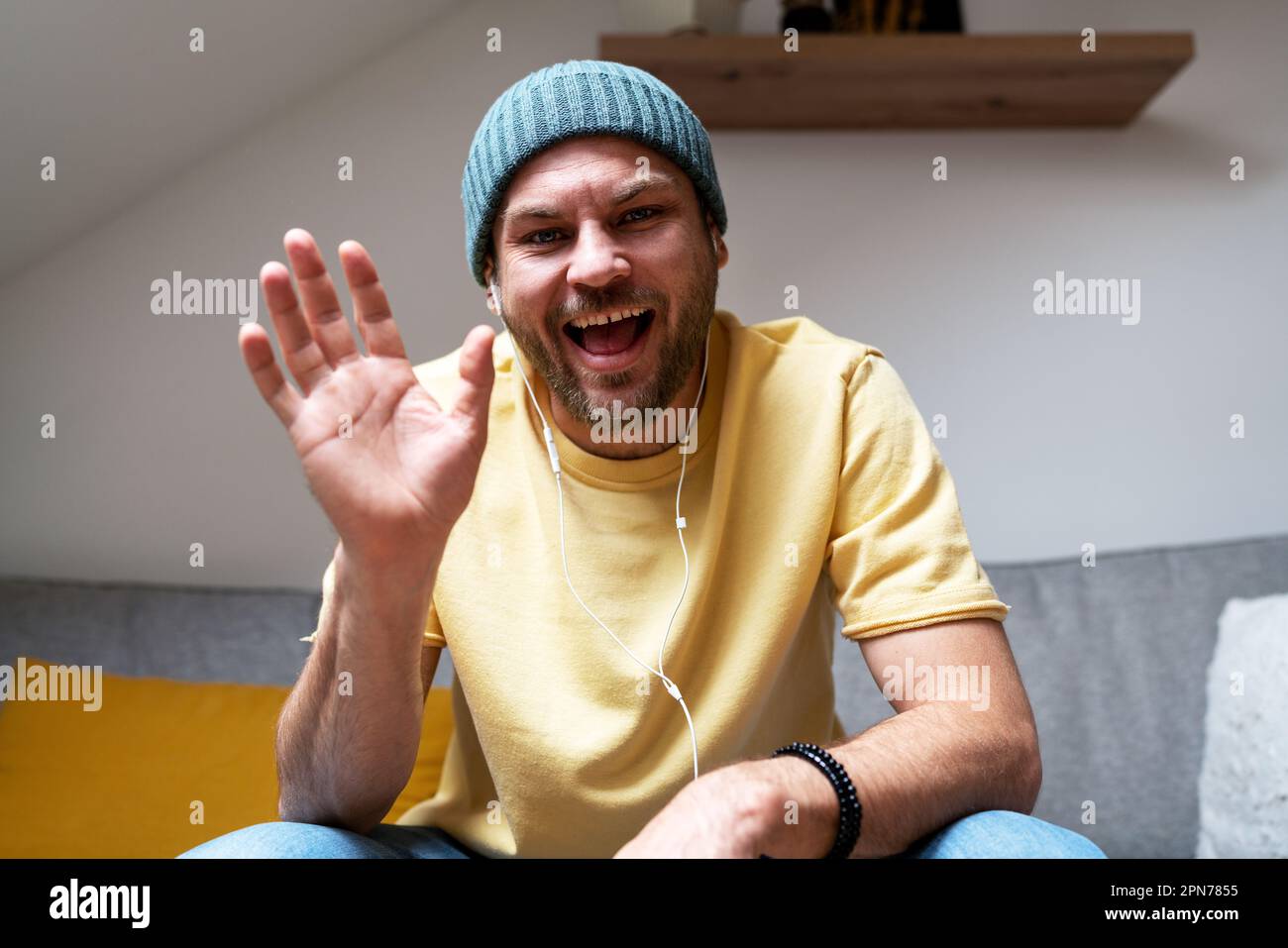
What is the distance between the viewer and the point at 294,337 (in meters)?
0.99

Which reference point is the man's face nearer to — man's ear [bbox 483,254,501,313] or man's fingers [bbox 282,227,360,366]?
man's ear [bbox 483,254,501,313]

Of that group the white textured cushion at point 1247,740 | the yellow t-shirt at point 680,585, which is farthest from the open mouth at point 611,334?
the white textured cushion at point 1247,740

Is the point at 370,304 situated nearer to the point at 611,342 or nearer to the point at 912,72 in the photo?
the point at 611,342

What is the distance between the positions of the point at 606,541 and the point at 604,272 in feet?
0.95

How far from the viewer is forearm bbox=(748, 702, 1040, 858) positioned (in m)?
0.91

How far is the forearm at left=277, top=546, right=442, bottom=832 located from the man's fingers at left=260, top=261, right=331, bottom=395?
0.16 m

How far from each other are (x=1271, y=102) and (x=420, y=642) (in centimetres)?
204

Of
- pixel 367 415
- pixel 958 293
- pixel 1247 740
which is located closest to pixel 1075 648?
pixel 1247 740

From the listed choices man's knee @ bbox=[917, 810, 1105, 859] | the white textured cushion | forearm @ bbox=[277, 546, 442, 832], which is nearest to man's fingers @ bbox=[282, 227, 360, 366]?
forearm @ bbox=[277, 546, 442, 832]

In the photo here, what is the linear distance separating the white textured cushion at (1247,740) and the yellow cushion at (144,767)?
120 cm

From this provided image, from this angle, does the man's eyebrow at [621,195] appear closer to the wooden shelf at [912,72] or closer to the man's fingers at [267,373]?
the man's fingers at [267,373]

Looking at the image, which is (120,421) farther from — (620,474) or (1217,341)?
(1217,341)

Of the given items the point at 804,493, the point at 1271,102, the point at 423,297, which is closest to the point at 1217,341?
the point at 1271,102

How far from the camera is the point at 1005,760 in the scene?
103 cm
